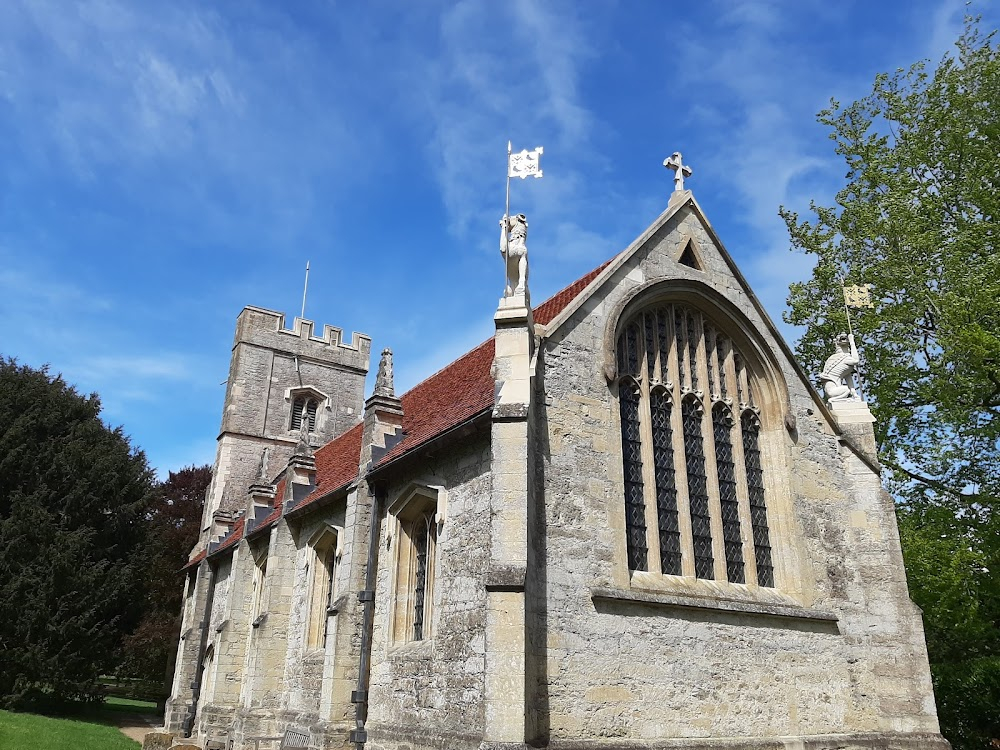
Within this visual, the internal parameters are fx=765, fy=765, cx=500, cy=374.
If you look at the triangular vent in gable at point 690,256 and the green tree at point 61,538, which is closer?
the triangular vent in gable at point 690,256

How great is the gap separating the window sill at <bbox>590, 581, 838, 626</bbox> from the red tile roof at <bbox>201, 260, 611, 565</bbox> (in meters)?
2.99

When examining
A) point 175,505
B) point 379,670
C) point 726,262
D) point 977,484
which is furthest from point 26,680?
point 977,484

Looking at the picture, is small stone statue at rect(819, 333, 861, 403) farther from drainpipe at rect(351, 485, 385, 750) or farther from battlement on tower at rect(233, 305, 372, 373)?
battlement on tower at rect(233, 305, 372, 373)

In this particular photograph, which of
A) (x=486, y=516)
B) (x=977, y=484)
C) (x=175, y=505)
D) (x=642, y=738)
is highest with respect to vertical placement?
(x=175, y=505)

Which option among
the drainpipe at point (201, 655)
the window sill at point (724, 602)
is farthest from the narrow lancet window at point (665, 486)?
the drainpipe at point (201, 655)

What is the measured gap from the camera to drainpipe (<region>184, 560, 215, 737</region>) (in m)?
21.8

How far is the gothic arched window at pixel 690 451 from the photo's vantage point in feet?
36.9

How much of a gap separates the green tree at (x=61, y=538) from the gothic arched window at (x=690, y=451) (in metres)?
19.7

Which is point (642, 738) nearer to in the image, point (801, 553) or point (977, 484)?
point (801, 553)

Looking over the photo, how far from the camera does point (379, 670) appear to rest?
39.8 feet

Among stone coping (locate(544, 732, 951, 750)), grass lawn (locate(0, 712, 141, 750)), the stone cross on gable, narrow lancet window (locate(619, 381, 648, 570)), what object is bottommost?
grass lawn (locate(0, 712, 141, 750))

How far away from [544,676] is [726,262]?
26.6ft

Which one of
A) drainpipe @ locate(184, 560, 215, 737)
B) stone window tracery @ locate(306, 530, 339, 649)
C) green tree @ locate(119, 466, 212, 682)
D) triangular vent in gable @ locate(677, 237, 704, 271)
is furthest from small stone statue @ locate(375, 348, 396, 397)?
green tree @ locate(119, 466, 212, 682)

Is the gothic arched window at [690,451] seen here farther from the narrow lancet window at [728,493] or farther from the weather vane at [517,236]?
the weather vane at [517,236]
